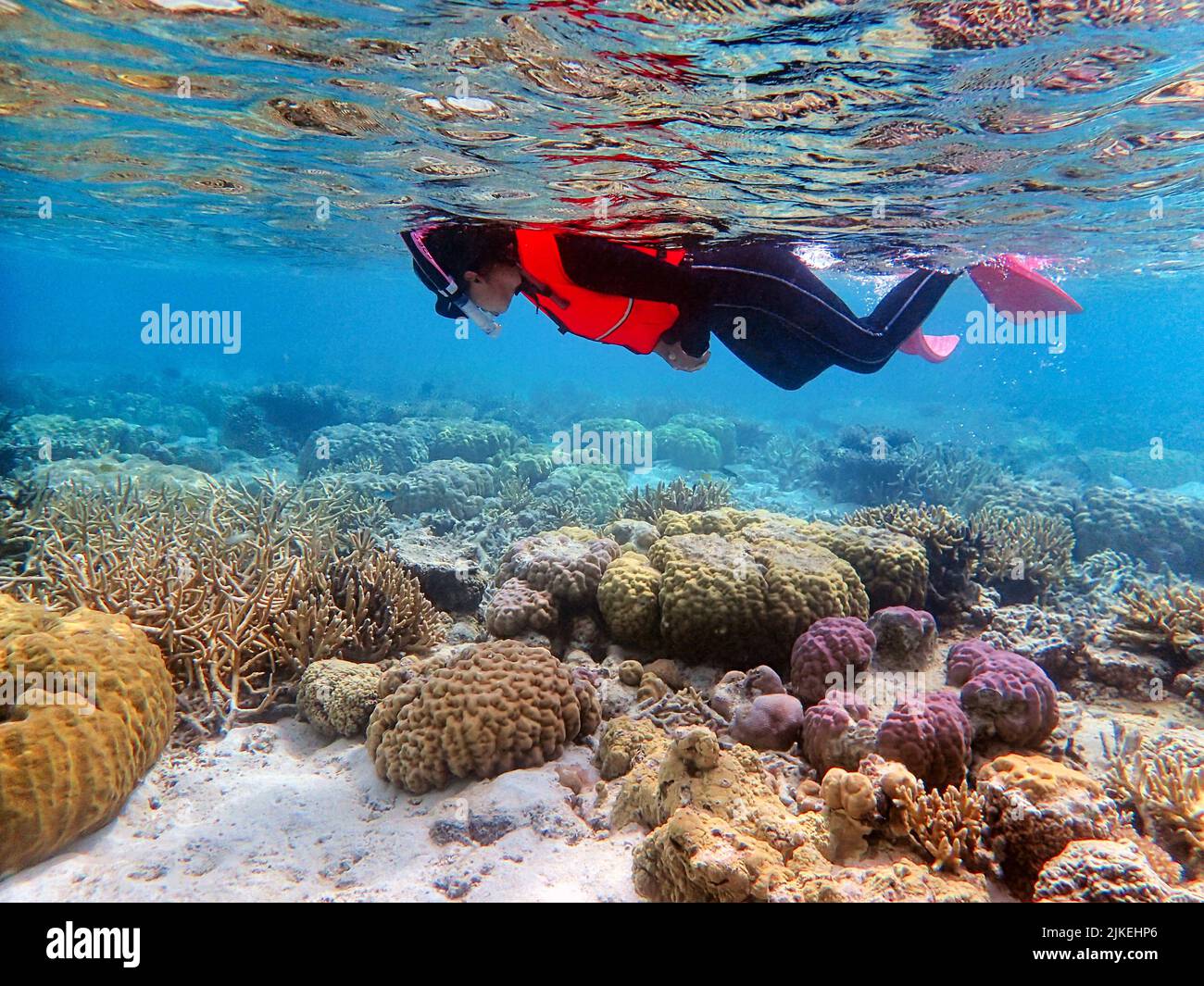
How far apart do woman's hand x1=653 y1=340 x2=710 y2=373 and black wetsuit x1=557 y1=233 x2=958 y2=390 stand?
9cm

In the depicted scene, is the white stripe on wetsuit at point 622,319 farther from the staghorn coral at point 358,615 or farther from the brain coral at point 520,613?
the staghorn coral at point 358,615

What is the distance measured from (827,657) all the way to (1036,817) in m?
1.85

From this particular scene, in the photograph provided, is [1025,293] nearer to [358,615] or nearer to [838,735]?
[838,735]

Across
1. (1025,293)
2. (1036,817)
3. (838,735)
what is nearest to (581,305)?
(838,735)

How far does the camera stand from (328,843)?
3.77 meters

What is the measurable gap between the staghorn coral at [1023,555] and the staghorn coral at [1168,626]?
6.03 feet

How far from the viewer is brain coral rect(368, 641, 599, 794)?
164 inches

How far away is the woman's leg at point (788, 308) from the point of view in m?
6.12

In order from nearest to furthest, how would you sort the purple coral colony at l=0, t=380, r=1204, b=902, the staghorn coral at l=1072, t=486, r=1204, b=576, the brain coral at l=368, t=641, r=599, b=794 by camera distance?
the purple coral colony at l=0, t=380, r=1204, b=902 → the brain coral at l=368, t=641, r=599, b=794 → the staghorn coral at l=1072, t=486, r=1204, b=576

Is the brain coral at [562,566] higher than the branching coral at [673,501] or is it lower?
lower

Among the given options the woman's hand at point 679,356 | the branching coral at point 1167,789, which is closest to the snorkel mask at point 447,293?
the woman's hand at point 679,356

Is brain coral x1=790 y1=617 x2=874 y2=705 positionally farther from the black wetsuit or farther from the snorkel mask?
the snorkel mask

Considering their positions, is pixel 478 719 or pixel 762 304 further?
pixel 762 304

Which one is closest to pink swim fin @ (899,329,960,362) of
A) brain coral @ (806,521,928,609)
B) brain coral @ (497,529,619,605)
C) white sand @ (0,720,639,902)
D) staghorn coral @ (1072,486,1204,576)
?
brain coral @ (806,521,928,609)
